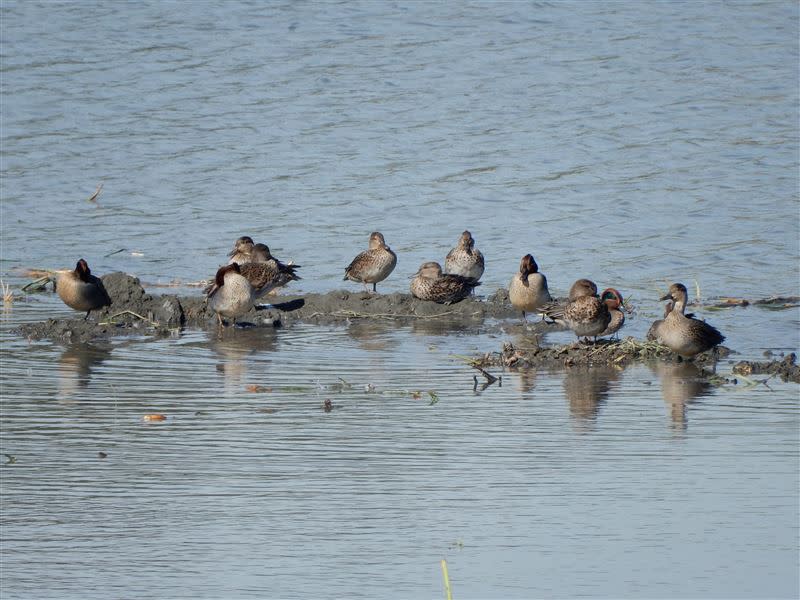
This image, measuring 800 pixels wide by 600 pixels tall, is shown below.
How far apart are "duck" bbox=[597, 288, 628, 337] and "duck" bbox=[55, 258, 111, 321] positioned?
15.8 ft

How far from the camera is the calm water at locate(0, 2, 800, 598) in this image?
792 cm

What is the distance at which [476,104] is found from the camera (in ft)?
92.4

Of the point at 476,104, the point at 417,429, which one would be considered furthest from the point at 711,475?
the point at 476,104

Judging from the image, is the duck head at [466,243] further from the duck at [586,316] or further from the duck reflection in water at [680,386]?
the duck reflection in water at [680,386]

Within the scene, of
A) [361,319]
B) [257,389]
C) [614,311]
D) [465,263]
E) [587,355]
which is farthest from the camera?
[465,263]

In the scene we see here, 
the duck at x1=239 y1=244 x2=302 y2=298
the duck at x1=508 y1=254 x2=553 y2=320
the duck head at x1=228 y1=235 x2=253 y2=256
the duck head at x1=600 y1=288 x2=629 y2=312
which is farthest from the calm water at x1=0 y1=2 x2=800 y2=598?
the duck head at x1=600 y1=288 x2=629 y2=312

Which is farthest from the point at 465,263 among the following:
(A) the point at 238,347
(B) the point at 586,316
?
(A) the point at 238,347

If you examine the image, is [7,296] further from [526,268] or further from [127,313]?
[526,268]

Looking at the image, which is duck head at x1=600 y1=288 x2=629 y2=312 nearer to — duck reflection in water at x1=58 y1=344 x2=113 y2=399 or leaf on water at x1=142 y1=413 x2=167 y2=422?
duck reflection in water at x1=58 y1=344 x2=113 y2=399

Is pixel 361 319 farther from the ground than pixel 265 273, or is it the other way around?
pixel 265 273

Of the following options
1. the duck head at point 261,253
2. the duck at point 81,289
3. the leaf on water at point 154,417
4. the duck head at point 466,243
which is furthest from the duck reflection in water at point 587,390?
the duck head at point 261,253

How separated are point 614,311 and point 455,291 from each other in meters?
2.37

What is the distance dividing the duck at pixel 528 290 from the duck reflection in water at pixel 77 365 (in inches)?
158

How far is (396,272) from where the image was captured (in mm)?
18812
